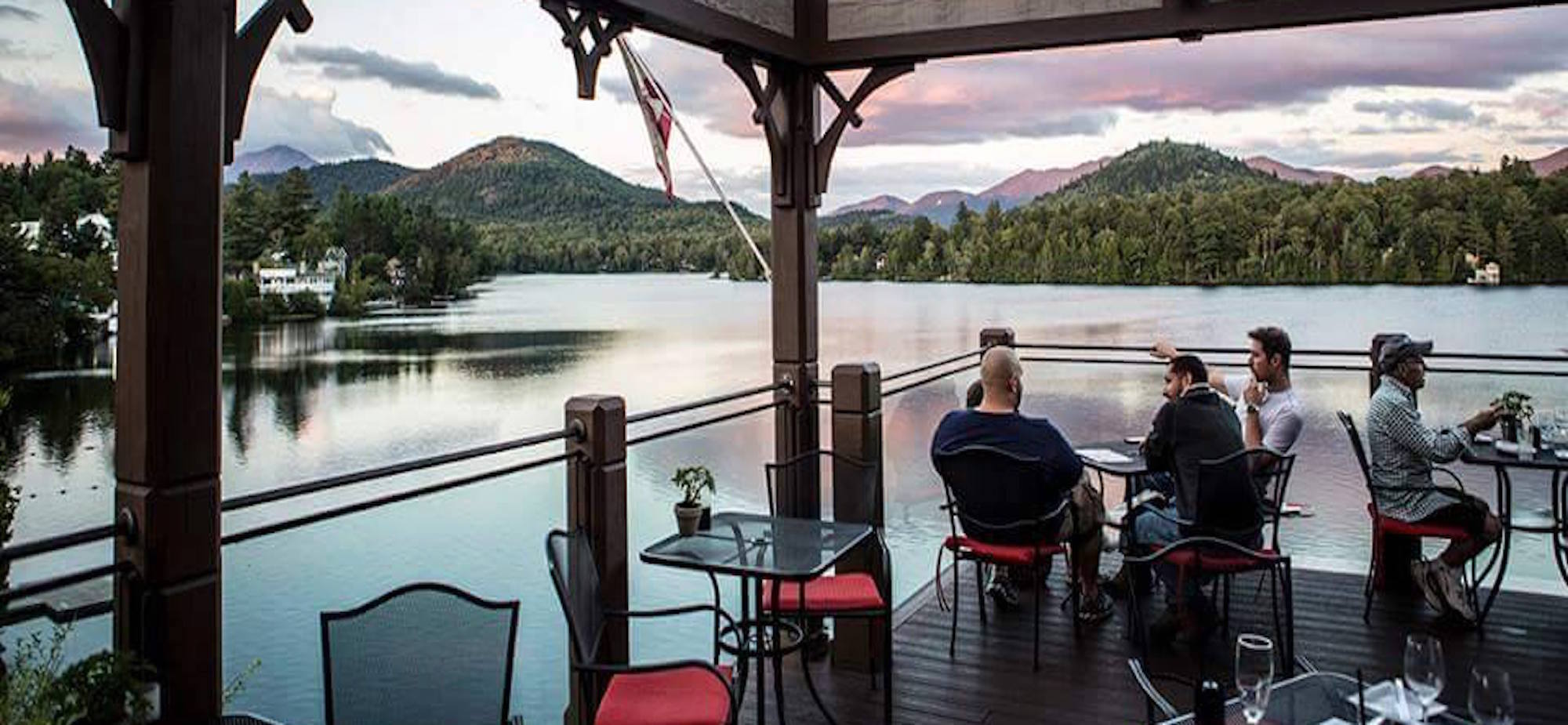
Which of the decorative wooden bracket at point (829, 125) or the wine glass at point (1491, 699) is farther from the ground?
the decorative wooden bracket at point (829, 125)

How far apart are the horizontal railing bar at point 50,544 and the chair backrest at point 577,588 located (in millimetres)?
1076

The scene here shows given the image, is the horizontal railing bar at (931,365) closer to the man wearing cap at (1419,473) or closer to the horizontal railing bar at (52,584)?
the man wearing cap at (1419,473)

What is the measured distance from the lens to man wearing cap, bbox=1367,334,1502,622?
187 inches

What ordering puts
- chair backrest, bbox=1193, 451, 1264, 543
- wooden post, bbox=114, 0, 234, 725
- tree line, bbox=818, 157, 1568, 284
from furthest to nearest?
1. tree line, bbox=818, 157, 1568, 284
2. chair backrest, bbox=1193, 451, 1264, 543
3. wooden post, bbox=114, 0, 234, 725

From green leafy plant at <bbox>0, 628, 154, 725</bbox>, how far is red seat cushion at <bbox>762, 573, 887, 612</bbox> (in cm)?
205

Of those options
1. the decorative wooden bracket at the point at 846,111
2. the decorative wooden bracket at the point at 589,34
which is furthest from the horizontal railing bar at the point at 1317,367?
the decorative wooden bracket at the point at 589,34

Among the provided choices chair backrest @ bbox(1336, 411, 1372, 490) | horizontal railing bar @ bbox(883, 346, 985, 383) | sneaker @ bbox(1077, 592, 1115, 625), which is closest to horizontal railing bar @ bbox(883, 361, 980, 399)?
horizontal railing bar @ bbox(883, 346, 985, 383)

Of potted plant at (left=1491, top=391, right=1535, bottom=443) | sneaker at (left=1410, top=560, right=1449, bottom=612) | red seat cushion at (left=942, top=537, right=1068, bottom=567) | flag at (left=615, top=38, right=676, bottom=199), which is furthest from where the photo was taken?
flag at (left=615, top=38, right=676, bottom=199)

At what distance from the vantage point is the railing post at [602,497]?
3.59 m

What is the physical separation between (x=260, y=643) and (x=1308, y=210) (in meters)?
10.1

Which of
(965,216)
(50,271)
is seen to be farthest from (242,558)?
(965,216)

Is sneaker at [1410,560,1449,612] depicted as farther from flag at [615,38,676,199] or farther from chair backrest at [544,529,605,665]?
flag at [615,38,676,199]

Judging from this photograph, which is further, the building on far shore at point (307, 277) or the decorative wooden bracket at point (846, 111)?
the building on far shore at point (307, 277)

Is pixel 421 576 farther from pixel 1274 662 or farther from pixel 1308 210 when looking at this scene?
pixel 1274 662
